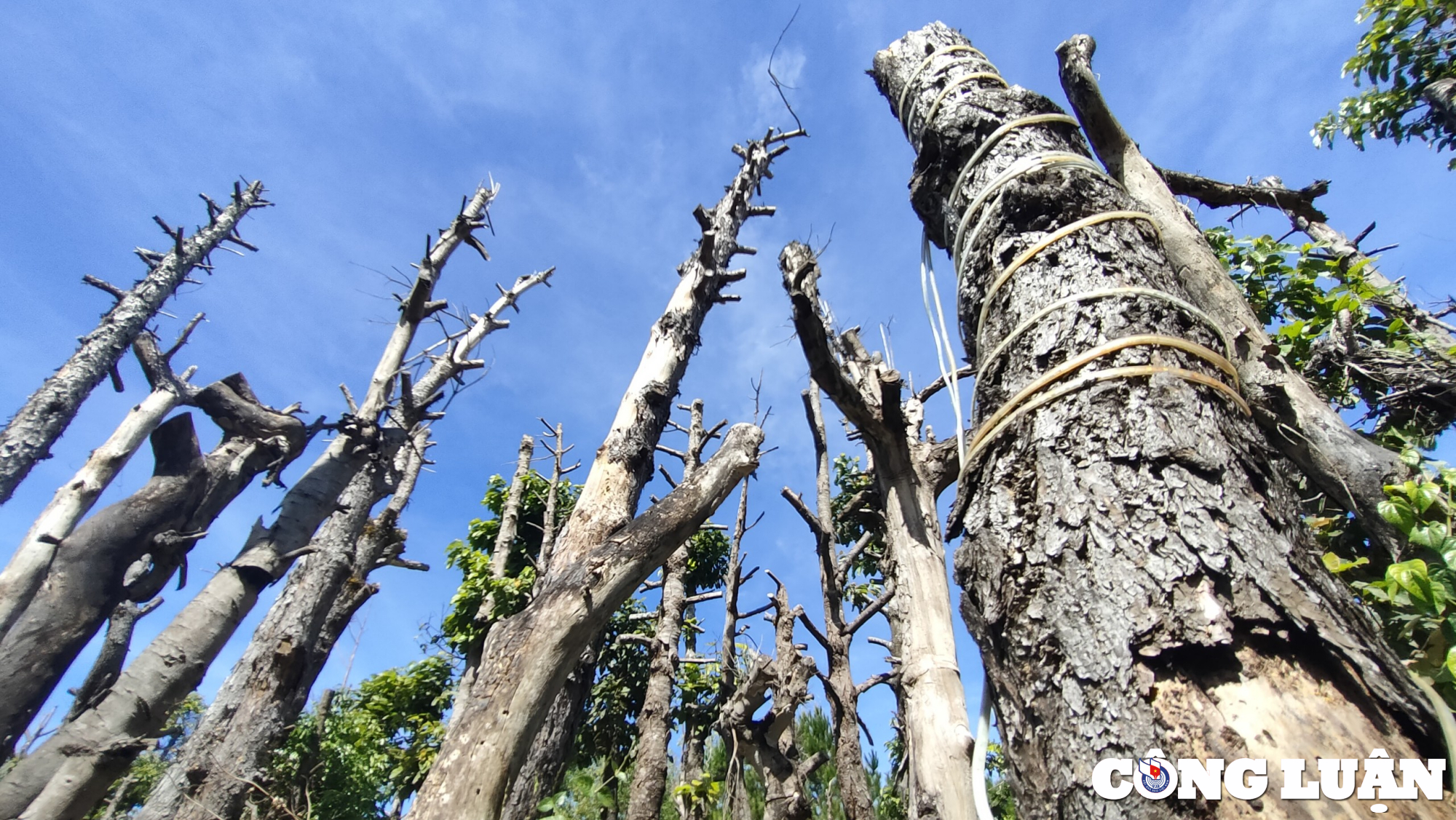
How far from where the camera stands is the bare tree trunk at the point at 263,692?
16.0 feet

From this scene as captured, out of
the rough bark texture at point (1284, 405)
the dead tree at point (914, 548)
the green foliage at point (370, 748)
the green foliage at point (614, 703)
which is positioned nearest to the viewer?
the rough bark texture at point (1284, 405)

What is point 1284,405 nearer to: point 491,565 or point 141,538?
point 141,538

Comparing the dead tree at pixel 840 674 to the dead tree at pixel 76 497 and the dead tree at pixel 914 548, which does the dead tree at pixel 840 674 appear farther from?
the dead tree at pixel 76 497

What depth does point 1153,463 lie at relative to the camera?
0.97 meters

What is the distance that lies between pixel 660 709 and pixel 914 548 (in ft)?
16.6

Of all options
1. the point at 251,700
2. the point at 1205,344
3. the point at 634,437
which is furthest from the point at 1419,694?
the point at 251,700

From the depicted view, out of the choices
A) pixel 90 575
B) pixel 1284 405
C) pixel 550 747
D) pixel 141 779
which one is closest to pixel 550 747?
pixel 550 747

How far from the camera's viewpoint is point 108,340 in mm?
9547

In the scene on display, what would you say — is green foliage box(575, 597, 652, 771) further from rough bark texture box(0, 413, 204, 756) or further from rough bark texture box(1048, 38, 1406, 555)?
rough bark texture box(1048, 38, 1406, 555)

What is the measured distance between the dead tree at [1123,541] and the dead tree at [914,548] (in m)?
0.73

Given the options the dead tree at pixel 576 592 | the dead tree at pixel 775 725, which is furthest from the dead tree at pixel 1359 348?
the dead tree at pixel 775 725

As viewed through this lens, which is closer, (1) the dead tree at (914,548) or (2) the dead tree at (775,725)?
(1) the dead tree at (914,548)

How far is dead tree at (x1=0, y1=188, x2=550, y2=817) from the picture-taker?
15.0 feet

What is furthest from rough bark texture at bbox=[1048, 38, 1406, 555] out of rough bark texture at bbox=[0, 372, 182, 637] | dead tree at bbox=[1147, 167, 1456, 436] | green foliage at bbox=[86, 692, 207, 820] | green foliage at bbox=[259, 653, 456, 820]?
green foliage at bbox=[86, 692, 207, 820]
